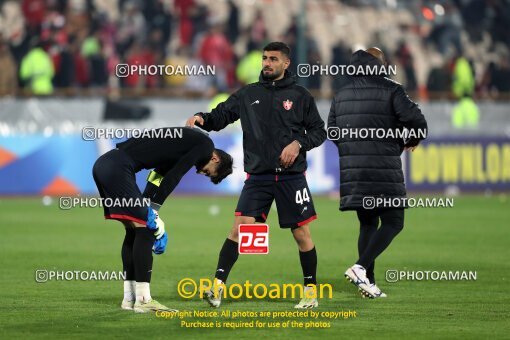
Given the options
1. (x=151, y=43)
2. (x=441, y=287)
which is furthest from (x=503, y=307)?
(x=151, y=43)

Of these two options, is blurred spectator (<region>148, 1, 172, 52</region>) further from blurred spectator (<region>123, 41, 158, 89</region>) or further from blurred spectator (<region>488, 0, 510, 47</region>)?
→ blurred spectator (<region>488, 0, 510, 47</region>)

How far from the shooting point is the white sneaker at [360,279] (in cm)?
1130

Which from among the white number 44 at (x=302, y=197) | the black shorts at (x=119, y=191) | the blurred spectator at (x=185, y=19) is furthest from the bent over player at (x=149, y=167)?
the blurred spectator at (x=185, y=19)

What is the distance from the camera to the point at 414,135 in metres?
11.6

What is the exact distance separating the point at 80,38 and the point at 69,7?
950 mm

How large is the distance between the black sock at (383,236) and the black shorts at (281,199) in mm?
798

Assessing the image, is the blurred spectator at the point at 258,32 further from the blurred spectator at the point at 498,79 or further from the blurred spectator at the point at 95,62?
the blurred spectator at the point at 498,79

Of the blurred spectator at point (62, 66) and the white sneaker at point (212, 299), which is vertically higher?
the blurred spectator at point (62, 66)

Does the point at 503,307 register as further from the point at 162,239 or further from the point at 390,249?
the point at 390,249

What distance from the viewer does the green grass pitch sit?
9.62 metres

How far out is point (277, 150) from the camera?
35.9 feet

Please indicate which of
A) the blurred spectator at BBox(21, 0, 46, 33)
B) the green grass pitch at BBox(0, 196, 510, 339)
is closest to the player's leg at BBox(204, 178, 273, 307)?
the green grass pitch at BBox(0, 196, 510, 339)

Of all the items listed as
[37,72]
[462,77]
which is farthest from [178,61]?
[462,77]

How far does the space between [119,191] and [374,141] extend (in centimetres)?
262
